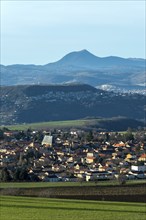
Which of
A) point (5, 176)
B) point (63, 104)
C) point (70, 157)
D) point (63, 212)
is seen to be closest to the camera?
point (63, 212)

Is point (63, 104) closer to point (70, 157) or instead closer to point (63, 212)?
point (70, 157)

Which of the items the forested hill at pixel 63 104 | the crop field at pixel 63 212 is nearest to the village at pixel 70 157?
the crop field at pixel 63 212

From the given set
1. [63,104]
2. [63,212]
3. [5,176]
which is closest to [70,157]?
[5,176]

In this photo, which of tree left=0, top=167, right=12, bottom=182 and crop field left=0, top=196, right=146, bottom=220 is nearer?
crop field left=0, top=196, right=146, bottom=220

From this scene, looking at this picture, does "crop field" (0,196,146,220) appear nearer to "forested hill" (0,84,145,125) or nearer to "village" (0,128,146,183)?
"village" (0,128,146,183)

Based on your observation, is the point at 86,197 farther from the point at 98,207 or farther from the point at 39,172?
the point at 39,172

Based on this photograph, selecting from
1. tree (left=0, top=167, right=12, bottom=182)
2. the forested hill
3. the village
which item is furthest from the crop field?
the forested hill
